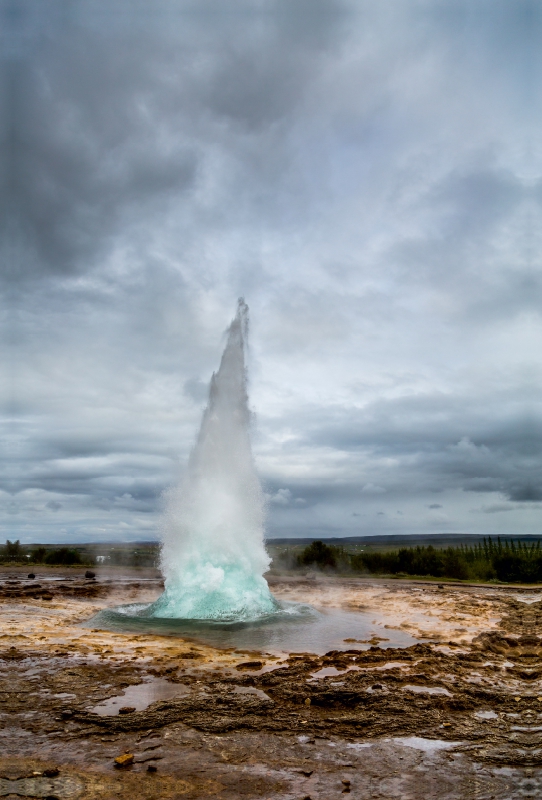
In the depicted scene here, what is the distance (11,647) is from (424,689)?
8129 millimetres

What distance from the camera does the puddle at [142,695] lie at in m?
7.69

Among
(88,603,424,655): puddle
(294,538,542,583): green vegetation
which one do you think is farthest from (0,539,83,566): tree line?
(88,603,424,655): puddle

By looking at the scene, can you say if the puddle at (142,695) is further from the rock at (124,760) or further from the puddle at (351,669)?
the puddle at (351,669)

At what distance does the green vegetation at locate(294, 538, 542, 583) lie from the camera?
40.8 m

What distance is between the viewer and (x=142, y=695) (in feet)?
27.5

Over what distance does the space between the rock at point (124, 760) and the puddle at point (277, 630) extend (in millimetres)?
6451

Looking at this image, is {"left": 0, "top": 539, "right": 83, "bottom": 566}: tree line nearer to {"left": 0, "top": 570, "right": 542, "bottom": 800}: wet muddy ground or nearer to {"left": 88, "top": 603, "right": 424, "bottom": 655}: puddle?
{"left": 88, "top": 603, "right": 424, "bottom": 655}: puddle

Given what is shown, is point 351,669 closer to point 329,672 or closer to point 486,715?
point 329,672

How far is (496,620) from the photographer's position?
17891 millimetres

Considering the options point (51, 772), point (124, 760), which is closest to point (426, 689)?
point (124, 760)

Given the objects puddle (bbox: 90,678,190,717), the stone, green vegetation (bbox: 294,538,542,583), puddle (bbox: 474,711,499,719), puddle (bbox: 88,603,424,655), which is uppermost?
the stone

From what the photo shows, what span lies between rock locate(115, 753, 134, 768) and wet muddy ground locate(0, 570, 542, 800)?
2cm

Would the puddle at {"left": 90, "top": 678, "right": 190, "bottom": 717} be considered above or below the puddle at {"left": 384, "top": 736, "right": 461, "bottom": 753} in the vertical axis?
above

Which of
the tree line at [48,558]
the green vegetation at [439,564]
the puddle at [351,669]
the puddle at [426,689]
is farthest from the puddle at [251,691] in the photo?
the tree line at [48,558]
